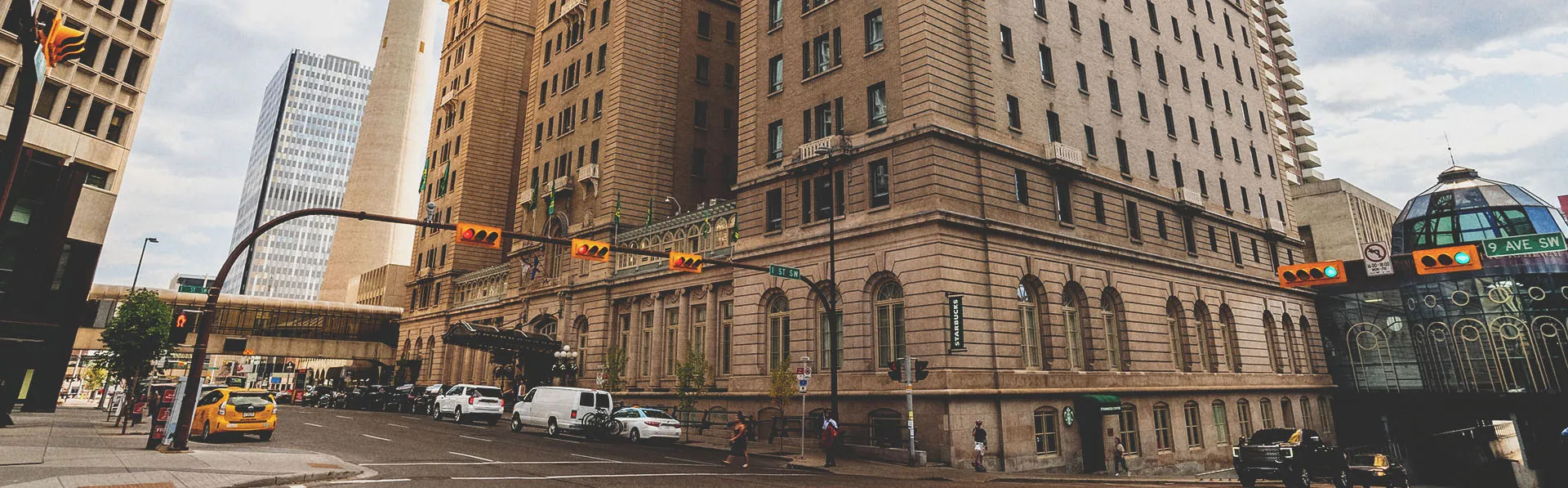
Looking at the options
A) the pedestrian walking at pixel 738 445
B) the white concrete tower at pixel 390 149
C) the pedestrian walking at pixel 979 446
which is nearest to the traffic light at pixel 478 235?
the pedestrian walking at pixel 738 445

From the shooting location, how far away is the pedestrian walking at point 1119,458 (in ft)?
101

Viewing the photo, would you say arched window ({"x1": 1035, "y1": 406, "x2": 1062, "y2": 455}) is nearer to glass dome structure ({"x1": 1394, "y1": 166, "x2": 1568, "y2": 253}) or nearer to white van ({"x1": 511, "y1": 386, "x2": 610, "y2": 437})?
white van ({"x1": 511, "y1": 386, "x2": 610, "y2": 437})

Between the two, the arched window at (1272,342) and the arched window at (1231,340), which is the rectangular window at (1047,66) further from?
the arched window at (1272,342)

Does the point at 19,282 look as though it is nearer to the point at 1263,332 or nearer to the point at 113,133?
the point at 113,133

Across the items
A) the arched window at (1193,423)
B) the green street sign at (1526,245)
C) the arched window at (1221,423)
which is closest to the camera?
the green street sign at (1526,245)

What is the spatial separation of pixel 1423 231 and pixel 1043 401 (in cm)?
4600

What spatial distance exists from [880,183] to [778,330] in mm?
8378

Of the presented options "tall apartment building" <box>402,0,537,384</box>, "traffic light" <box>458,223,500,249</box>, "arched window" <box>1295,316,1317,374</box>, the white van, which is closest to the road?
the white van

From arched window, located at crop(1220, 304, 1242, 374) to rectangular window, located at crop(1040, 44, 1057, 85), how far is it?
17341 millimetres

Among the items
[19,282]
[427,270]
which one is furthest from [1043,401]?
[427,270]

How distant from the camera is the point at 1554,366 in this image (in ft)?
145

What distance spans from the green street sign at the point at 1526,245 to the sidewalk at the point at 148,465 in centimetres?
3003

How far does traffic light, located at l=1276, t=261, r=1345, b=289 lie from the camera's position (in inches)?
872

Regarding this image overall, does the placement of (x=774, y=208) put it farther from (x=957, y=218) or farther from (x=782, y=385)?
(x=957, y=218)
